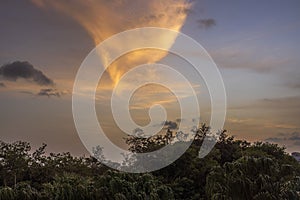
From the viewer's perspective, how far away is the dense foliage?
2075cm

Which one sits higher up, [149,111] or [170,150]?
[149,111]

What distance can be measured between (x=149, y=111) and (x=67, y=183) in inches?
485

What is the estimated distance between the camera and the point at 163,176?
103ft

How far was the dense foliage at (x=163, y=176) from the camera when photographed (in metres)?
20.8

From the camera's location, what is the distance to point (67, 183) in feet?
80.9

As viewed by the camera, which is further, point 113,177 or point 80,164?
point 80,164

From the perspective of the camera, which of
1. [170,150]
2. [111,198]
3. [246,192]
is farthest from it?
[170,150]

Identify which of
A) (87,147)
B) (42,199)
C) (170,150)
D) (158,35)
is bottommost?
(42,199)

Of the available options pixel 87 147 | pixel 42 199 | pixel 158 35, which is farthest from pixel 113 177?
pixel 87 147

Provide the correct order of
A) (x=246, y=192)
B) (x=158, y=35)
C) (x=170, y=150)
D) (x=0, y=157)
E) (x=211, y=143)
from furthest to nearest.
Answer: (x=211, y=143) < (x=0, y=157) < (x=170, y=150) < (x=158, y=35) < (x=246, y=192)

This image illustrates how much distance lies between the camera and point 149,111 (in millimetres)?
35344

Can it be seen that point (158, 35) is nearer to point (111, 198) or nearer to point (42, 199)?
point (111, 198)

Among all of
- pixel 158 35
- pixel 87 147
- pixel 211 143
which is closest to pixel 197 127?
pixel 211 143

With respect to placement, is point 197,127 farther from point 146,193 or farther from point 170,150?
point 146,193
